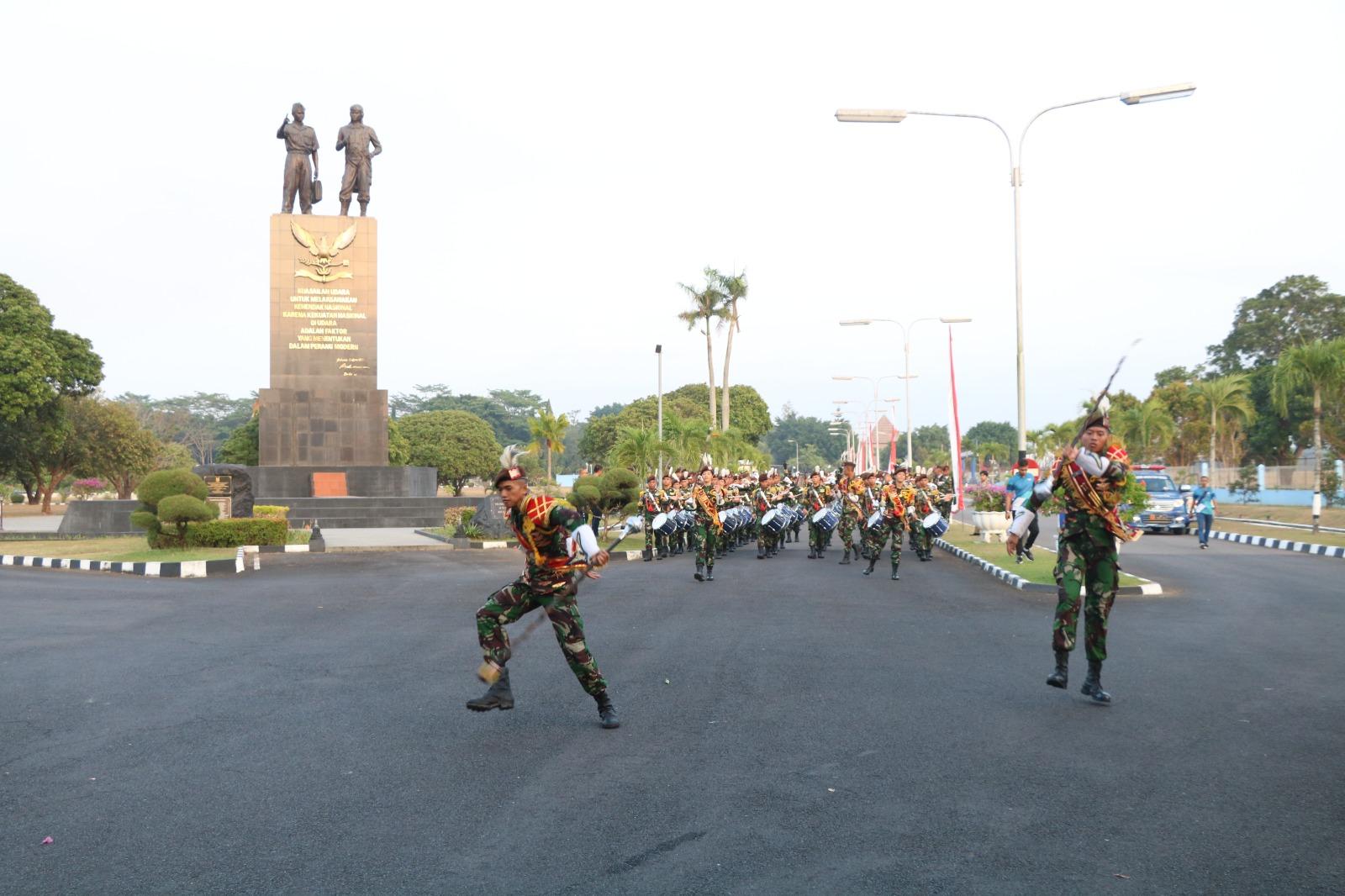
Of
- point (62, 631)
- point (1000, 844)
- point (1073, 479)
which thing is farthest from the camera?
point (62, 631)

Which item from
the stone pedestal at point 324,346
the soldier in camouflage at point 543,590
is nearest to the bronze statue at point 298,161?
the stone pedestal at point 324,346

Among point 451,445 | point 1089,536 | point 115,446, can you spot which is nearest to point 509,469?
point 1089,536

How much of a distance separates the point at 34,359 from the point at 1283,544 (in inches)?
1340

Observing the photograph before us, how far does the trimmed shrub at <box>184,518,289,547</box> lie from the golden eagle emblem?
13759 millimetres

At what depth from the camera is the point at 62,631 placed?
10.9 metres

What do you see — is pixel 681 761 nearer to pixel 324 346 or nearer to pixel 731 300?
pixel 324 346

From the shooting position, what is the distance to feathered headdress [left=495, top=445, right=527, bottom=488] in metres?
6.99

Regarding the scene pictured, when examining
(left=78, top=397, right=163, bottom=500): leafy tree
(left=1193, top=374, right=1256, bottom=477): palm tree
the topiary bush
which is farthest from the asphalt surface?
(left=78, top=397, right=163, bottom=500): leafy tree

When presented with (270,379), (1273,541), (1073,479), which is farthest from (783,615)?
(270,379)

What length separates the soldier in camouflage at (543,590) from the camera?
684cm

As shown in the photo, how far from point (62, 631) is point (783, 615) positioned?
710cm

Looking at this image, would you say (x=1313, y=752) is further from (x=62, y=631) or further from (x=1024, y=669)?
(x=62, y=631)

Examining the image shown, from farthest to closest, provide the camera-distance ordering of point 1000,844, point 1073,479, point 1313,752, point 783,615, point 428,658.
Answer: point 783,615
point 428,658
point 1073,479
point 1313,752
point 1000,844

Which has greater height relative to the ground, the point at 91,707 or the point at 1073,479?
the point at 1073,479
